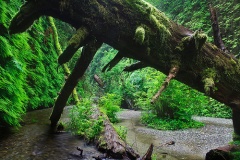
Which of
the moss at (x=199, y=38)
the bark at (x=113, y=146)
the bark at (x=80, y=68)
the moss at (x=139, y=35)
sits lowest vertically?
the bark at (x=113, y=146)

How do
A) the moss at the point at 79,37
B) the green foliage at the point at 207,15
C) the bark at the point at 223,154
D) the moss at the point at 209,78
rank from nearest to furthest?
the moss at the point at 79,37 → the moss at the point at 209,78 → the bark at the point at 223,154 → the green foliage at the point at 207,15

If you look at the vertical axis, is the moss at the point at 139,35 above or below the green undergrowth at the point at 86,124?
above

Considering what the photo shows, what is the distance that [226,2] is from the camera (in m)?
14.8

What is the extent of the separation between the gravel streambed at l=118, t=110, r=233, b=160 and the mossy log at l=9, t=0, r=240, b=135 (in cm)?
247

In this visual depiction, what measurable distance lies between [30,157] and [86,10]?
3.06 meters

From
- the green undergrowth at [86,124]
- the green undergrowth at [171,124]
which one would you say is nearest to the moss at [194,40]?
the green undergrowth at [86,124]

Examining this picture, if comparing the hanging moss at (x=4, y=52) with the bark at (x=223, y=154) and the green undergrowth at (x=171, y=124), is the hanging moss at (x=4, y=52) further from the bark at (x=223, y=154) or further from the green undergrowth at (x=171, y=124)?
the green undergrowth at (x=171, y=124)

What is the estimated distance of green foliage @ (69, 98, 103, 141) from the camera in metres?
5.99

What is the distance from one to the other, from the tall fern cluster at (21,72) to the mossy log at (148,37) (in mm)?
3203

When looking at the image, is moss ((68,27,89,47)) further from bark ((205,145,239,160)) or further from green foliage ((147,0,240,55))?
green foliage ((147,0,240,55))

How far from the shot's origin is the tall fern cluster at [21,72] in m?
6.01

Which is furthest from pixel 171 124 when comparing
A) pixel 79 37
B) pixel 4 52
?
pixel 79 37

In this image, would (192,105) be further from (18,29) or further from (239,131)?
(18,29)

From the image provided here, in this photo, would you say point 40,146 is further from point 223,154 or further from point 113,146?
point 223,154
